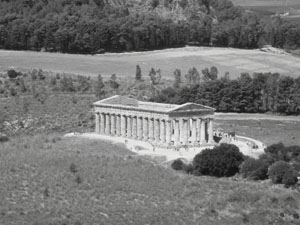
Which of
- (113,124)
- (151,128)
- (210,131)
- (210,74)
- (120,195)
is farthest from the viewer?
A: (210,74)

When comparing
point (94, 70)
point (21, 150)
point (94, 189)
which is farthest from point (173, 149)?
point (94, 70)

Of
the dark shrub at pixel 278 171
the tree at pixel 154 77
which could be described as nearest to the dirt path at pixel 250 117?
the tree at pixel 154 77

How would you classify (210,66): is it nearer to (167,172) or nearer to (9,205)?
(167,172)

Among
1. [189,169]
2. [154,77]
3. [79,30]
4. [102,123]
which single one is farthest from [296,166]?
[79,30]

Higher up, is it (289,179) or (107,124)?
(289,179)

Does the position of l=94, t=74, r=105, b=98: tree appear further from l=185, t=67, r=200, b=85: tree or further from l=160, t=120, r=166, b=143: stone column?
l=160, t=120, r=166, b=143: stone column

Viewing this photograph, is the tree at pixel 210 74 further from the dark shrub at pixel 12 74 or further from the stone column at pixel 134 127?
the stone column at pixel 134 127

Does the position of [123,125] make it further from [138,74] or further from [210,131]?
[138,74]
